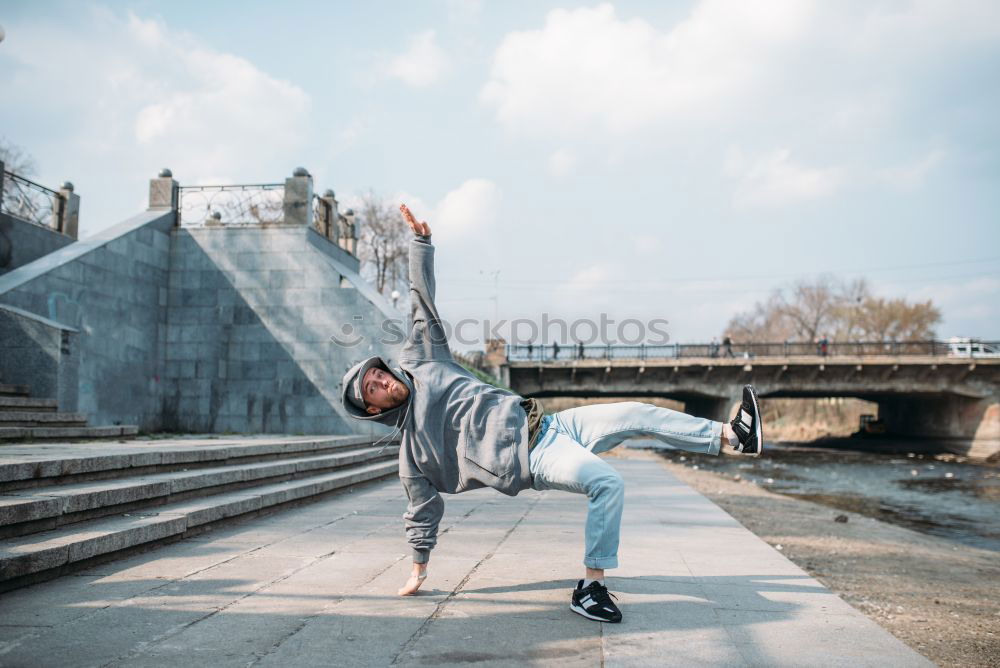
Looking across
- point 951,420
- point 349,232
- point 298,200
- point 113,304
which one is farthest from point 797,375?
point 113,304

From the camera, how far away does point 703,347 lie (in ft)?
116

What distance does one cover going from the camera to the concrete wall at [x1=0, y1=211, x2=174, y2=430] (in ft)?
35.9

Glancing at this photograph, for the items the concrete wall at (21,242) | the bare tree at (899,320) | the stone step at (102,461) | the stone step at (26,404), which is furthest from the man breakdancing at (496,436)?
the bare tree at (899,320)

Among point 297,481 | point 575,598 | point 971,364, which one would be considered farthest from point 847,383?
point 575,598

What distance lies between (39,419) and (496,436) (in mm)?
7247

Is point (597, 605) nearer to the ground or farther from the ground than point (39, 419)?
nearer to the ground

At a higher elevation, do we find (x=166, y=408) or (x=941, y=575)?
(x=166, y=408)

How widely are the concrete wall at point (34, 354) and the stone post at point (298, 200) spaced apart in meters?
5.93

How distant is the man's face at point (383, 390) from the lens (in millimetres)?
3256

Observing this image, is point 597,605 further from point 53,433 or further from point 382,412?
point 53,433

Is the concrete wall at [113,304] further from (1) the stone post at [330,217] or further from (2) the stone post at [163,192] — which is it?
(1) the stone post at [330,217]

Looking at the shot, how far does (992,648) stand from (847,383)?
114ft

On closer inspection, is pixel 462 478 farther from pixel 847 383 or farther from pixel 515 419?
pixel 847 383

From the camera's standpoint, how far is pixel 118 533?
390 cm
